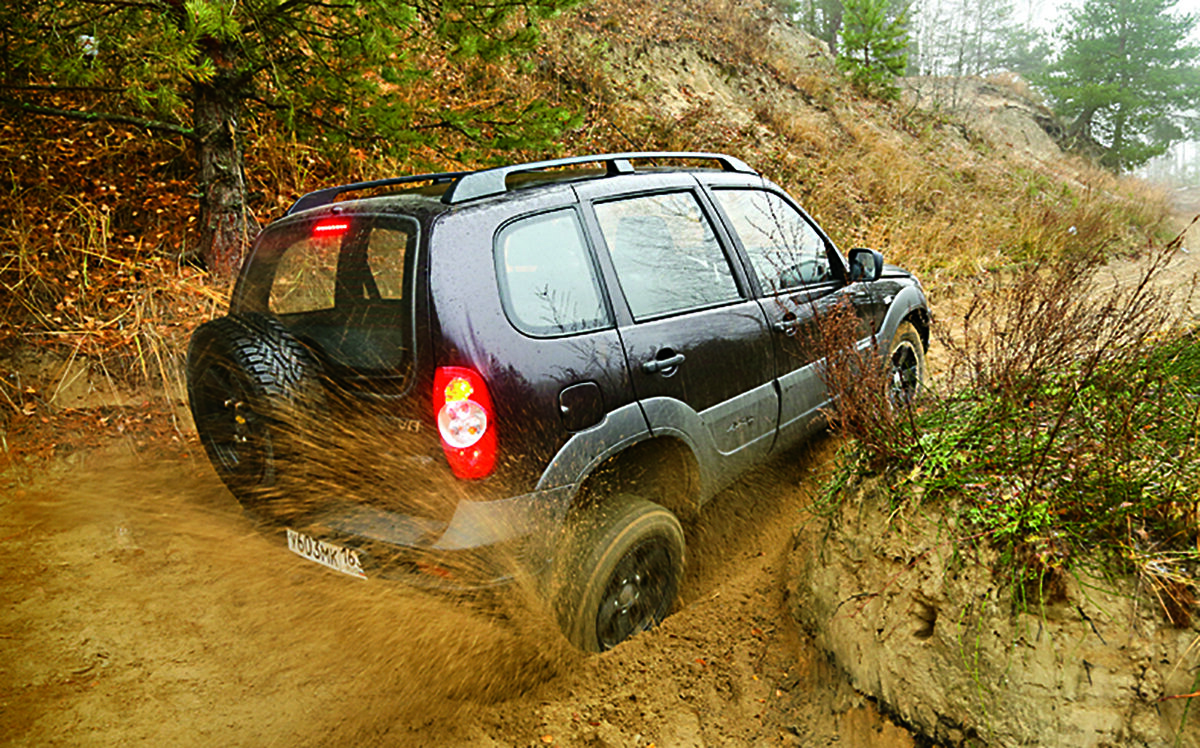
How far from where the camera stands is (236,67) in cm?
550

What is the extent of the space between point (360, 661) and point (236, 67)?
16.1 ft

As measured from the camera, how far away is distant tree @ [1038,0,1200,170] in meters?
30.8

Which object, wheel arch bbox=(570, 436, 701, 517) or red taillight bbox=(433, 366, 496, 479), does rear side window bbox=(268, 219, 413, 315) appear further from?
wheel arch bbox=(570, 436, 701, 517)

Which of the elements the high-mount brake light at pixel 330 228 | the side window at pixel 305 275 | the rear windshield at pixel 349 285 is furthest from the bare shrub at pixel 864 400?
the side window at pixel 305 275

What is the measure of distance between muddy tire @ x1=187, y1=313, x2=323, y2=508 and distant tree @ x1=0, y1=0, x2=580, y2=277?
2464mm

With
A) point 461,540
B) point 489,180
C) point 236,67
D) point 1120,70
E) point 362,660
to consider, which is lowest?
point 362,660

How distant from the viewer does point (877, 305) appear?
13.9ft

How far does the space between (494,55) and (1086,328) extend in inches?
177

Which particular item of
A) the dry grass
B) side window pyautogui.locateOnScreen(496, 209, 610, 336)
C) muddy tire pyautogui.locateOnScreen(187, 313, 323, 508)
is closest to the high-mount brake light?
muddy tire pyautogui.locateOnScreen(187, 313, 323, 508)

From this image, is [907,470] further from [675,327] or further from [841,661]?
[675,327]

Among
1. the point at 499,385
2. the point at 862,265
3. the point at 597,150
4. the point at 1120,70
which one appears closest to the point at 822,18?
the point at 1120,70

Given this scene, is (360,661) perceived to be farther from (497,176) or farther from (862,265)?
(862,265)

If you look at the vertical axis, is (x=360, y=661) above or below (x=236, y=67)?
below

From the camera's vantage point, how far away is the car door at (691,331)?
111 inches
